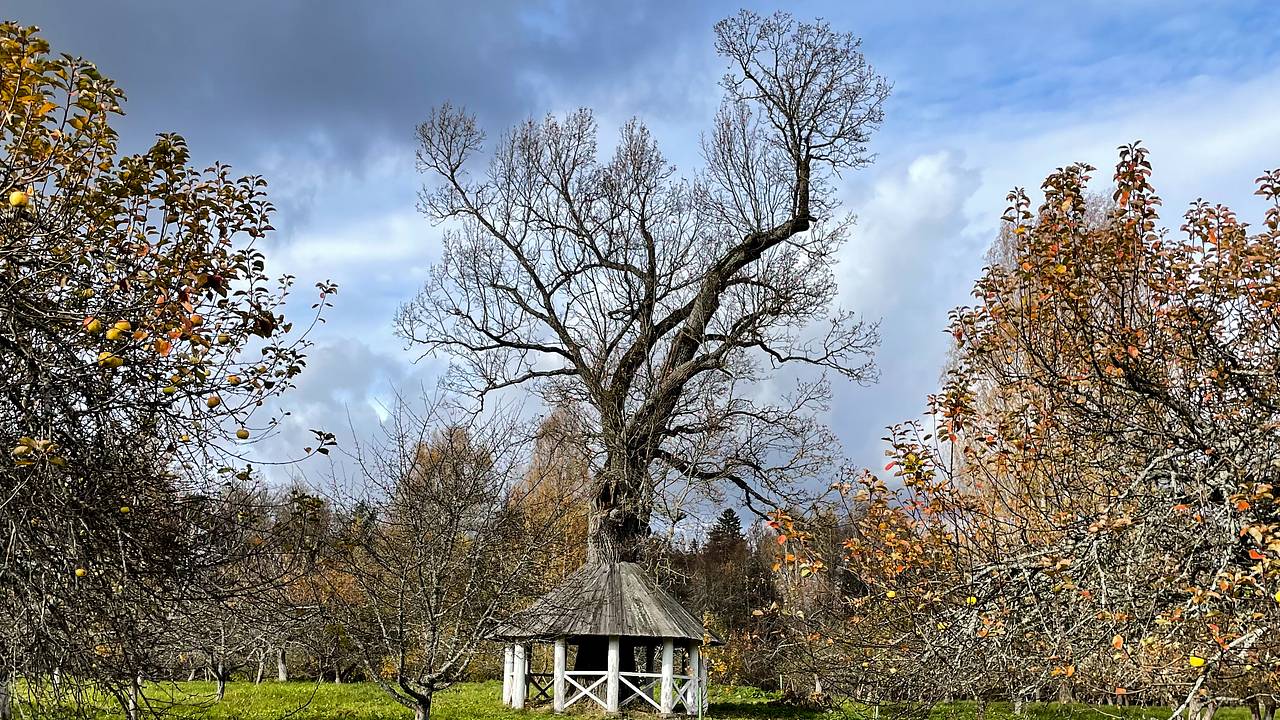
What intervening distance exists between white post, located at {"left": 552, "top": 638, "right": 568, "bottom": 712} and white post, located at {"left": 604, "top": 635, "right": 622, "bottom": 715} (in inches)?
34.9

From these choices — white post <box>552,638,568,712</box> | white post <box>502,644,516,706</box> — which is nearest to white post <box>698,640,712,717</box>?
white post <box>552,638,568,712</box>

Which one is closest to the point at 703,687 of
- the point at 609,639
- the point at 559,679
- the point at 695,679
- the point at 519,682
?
the point at 695,679

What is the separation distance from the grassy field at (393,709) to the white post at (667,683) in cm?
99

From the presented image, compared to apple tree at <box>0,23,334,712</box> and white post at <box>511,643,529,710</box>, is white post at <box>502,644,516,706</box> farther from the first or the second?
apple tree at <box>0,23,334,712</box>

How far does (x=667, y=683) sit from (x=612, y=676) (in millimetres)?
1151

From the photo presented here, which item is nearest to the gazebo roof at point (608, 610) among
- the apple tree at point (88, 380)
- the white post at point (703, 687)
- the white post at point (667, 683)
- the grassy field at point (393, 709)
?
the white post at point (667, 683)

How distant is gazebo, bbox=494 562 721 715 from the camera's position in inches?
734

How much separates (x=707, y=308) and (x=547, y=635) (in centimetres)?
790

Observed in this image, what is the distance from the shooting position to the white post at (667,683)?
18.8 meters

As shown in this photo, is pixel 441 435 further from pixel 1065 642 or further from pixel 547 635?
pixel 1065 642

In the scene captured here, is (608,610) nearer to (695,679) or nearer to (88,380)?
(695,679)

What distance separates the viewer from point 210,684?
23.7 metres

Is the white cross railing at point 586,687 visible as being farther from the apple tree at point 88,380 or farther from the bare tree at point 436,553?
the apple tree at point 88,380

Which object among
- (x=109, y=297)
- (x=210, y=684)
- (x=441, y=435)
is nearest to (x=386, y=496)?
(x=441, y=435)
